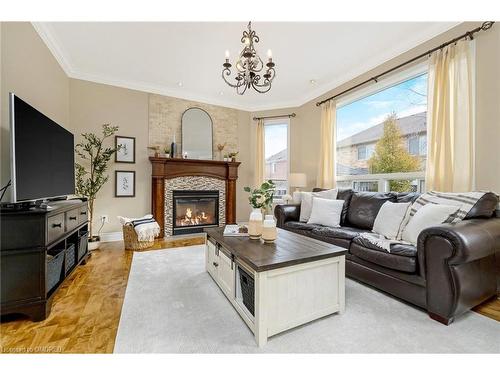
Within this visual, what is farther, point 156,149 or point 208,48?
point 156,149

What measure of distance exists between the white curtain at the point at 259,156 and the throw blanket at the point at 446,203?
10.0 feet

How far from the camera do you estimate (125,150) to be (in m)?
4.01

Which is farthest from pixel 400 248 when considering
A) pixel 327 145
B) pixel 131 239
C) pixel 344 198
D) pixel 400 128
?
pixel 131 239

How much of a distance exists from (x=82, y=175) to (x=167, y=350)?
3.33 meters

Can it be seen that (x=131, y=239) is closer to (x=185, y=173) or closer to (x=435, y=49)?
(x=185, y=173)

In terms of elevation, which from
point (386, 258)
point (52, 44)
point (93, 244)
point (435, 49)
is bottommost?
point (93, 244)

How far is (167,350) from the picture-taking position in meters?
1.29

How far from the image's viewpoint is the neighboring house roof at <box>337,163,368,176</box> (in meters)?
3.64

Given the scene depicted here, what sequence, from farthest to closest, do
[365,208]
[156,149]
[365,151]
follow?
[156,149]
[365,151]
[365,208]

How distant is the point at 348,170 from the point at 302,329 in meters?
3.03

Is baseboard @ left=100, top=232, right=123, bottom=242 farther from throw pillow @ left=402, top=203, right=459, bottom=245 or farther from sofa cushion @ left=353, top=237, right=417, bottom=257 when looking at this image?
throw pillow @ left=402, top=203, right=459, bottom=245

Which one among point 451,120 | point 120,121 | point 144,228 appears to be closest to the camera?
point 451,120

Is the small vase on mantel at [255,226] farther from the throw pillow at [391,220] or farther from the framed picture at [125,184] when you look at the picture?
the framed picture at [125,184]
